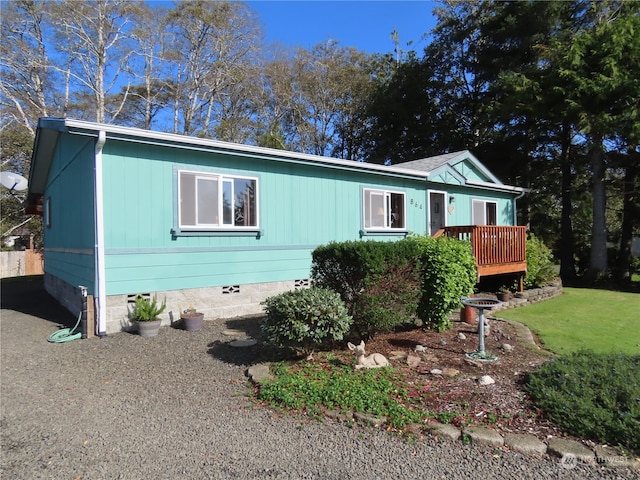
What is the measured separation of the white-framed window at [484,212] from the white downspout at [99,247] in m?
→ 11.5

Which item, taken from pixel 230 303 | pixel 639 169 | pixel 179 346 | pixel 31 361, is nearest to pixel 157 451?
pixel 179 346

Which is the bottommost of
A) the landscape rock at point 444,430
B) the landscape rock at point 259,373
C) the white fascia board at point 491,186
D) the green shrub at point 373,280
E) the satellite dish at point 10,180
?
the landscape rock at point 444,430

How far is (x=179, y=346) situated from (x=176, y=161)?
3408 millimetres

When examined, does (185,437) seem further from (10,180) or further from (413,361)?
(10,180)

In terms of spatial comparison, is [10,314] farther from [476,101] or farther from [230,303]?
[476,101]

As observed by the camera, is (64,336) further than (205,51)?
No

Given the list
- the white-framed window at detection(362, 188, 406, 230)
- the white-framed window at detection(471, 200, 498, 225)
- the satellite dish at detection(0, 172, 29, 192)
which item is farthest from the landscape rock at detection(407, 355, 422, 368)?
the white-framed window at detection(471, 200, 498, 225)

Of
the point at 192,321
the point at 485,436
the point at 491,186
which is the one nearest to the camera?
the point at 485,436

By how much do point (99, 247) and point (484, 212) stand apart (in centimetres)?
1246

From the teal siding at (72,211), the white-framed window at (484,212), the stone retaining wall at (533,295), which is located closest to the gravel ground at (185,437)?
the teal siding at (72,211)

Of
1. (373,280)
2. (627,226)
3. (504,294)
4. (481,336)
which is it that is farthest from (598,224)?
(373,280)

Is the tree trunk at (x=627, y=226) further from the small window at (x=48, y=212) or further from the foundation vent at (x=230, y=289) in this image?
the small window at (x=48, y=212)

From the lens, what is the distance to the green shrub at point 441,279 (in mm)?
6000

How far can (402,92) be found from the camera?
77.7 feet
